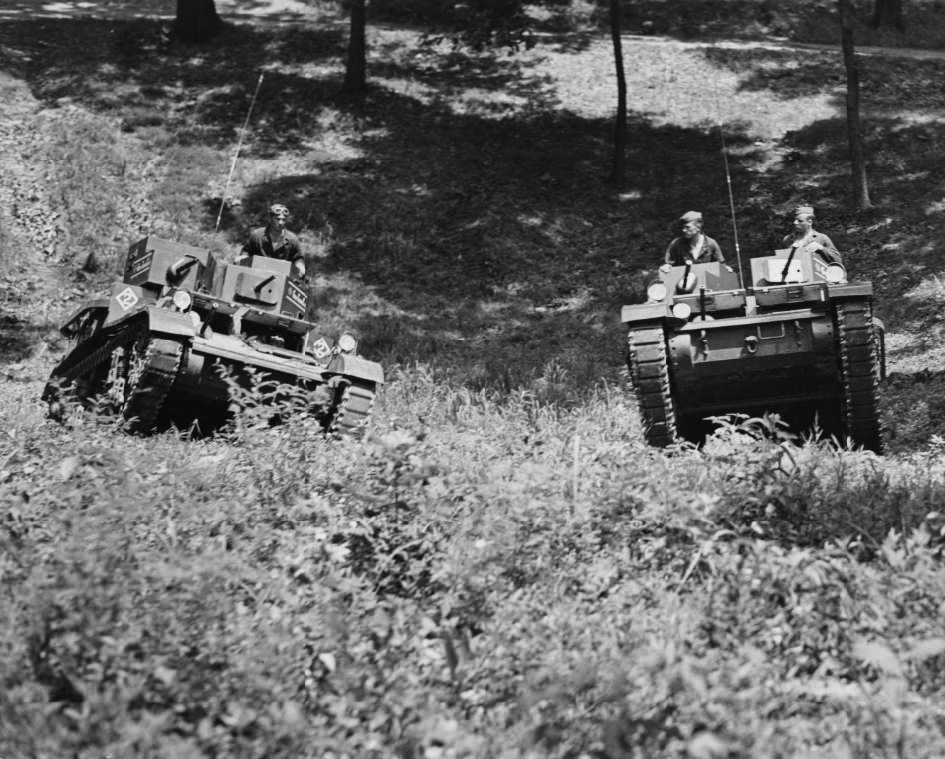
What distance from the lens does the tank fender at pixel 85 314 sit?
1310 centimetres

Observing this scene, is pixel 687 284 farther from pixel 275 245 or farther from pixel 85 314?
pixel 85 314

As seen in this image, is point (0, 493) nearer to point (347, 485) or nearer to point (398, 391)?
point (347, 485)

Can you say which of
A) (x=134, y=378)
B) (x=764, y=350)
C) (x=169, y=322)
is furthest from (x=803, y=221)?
(x=134, y=378)

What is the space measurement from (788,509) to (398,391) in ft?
23.9

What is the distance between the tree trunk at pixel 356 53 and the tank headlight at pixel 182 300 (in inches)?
571

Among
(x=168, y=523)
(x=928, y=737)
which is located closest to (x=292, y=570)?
(x=168, y=523)

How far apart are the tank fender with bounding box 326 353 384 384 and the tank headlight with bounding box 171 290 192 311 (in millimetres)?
1445

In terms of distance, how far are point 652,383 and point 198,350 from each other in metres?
4.00

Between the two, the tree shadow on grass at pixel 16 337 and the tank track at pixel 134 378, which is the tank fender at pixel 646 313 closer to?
the tank track at pixel 134 378

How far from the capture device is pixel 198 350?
11.9 m

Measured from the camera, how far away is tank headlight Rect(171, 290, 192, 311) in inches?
489

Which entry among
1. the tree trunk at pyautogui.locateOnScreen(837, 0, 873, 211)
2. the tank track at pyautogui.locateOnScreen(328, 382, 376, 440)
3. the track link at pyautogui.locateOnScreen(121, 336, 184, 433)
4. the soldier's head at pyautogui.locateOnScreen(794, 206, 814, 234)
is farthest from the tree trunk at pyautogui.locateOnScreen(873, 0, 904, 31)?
the track link at pyautogui.locateOnScreen(121, 336, 184, 433)

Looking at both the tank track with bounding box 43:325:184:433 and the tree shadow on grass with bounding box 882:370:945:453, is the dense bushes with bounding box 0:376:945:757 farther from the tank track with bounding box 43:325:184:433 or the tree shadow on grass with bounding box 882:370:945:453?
the tree shadow on grass with bounding box 882:370:945:453

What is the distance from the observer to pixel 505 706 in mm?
6160
